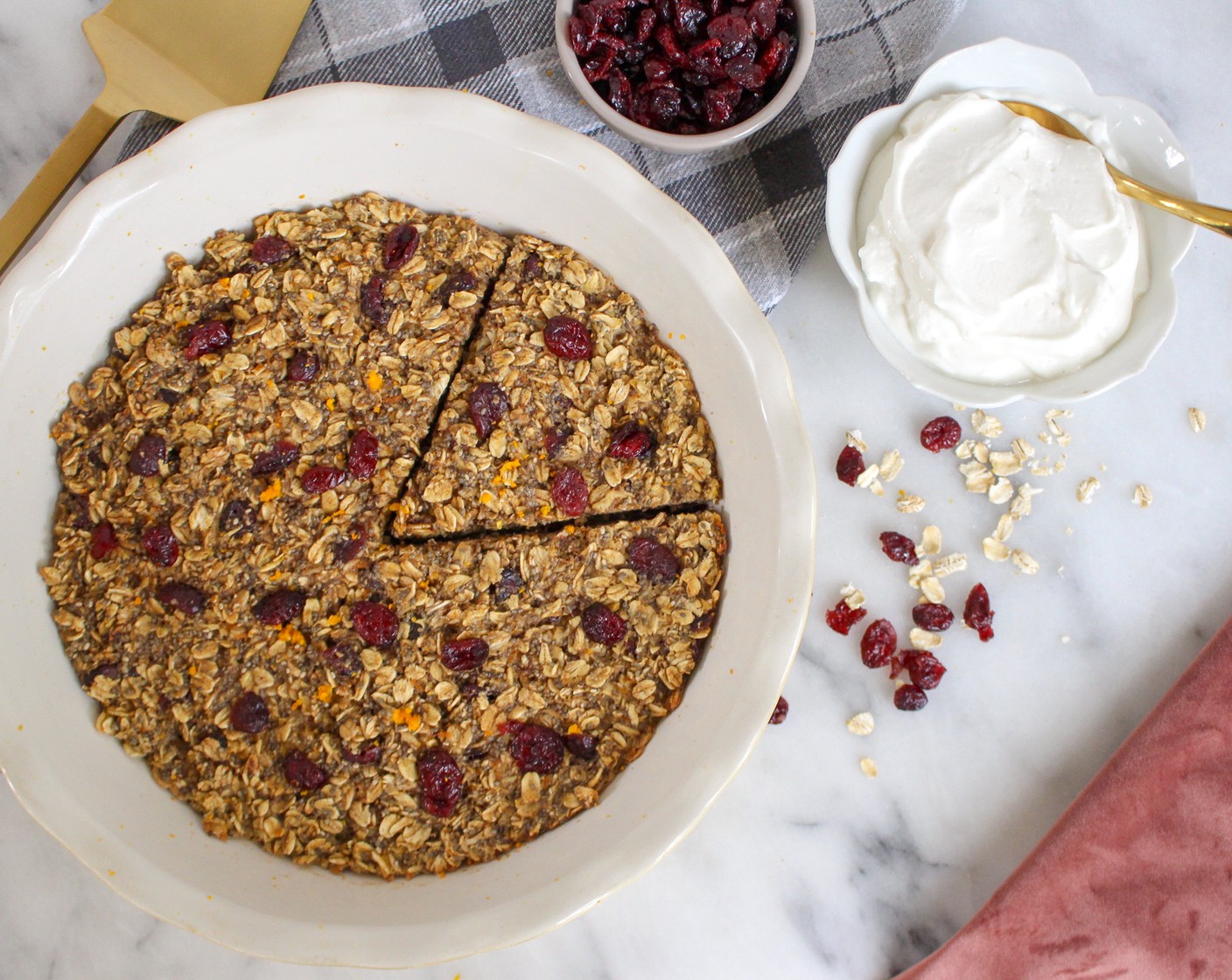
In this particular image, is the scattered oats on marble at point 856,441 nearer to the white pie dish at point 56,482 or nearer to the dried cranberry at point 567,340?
the white pie dish at point 56,482

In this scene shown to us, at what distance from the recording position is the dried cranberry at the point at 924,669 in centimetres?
214

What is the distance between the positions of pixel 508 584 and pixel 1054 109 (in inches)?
59.5

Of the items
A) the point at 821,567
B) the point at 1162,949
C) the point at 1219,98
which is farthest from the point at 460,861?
the point at 1219,98

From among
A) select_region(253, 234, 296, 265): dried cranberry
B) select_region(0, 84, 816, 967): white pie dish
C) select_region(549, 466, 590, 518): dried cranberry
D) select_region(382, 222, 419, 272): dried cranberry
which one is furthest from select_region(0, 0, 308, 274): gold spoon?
select_region(549, 466, 590, 518): dried cranberry

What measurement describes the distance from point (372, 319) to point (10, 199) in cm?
104

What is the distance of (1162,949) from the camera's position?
2.10m

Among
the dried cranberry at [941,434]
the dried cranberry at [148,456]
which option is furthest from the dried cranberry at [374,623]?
the dried cranberry at [941,434]

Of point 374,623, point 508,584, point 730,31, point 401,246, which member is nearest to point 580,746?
point 508,584

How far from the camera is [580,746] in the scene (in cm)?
180

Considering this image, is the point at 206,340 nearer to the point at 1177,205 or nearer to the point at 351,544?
the point at 351,544

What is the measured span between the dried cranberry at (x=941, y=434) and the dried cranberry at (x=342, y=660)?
1344mm

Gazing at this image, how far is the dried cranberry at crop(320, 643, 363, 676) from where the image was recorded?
177 cm

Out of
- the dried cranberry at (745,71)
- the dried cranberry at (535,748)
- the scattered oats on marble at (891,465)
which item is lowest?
the scattered oats on marble at (891,465)

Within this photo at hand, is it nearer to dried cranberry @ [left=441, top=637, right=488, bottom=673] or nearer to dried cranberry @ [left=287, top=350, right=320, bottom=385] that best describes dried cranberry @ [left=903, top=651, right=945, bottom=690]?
dried cranberry @ [left=441, top=637, right=488, bottom=673]
